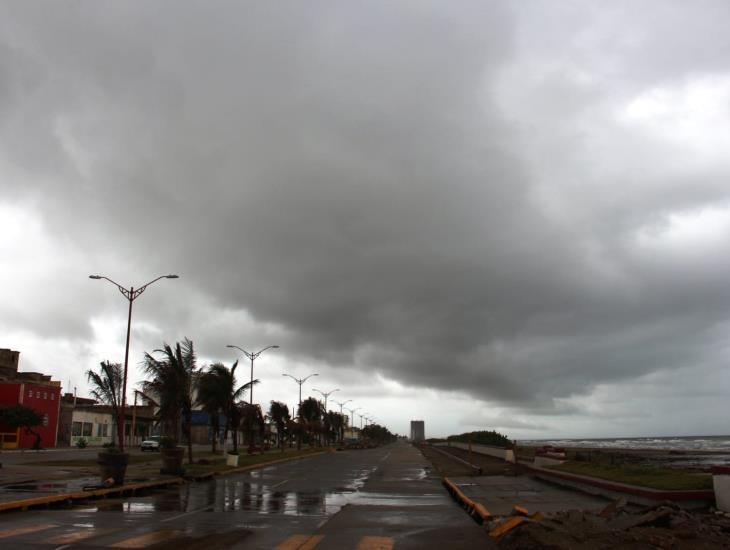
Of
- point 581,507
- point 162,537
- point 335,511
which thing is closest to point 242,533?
point 162,537

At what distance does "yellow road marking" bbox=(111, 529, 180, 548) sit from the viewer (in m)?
11.5

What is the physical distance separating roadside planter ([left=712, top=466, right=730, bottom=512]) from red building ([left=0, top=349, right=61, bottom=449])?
68.4 metres

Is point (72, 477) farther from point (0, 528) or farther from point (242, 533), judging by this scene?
point (242, 533)

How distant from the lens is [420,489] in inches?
992

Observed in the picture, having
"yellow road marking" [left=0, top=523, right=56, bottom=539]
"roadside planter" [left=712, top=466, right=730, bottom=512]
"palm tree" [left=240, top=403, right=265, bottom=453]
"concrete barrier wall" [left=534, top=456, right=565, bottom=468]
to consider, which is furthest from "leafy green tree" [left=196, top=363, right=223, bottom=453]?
"roadside planter" [left=712, top=466, right=730, bottom=512]

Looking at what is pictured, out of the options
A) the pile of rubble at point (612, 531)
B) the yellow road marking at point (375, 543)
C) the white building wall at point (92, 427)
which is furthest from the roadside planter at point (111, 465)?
the white building wall at point (92, 427)

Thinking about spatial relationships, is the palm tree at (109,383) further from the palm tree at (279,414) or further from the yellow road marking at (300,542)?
the palm tree at (279,414)

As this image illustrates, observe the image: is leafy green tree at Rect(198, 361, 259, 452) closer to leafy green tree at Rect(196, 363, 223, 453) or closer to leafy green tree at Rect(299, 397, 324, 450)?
leafy green tree at Rect(196, 363, 223, 453)

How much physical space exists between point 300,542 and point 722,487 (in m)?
10.1

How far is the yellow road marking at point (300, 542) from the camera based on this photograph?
11.6m

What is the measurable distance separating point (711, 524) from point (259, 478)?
886 inches

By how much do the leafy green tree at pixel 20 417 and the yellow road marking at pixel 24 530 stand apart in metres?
56.4

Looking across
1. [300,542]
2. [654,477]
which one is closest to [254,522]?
[300,542]

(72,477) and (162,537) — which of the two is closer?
(162,537)
